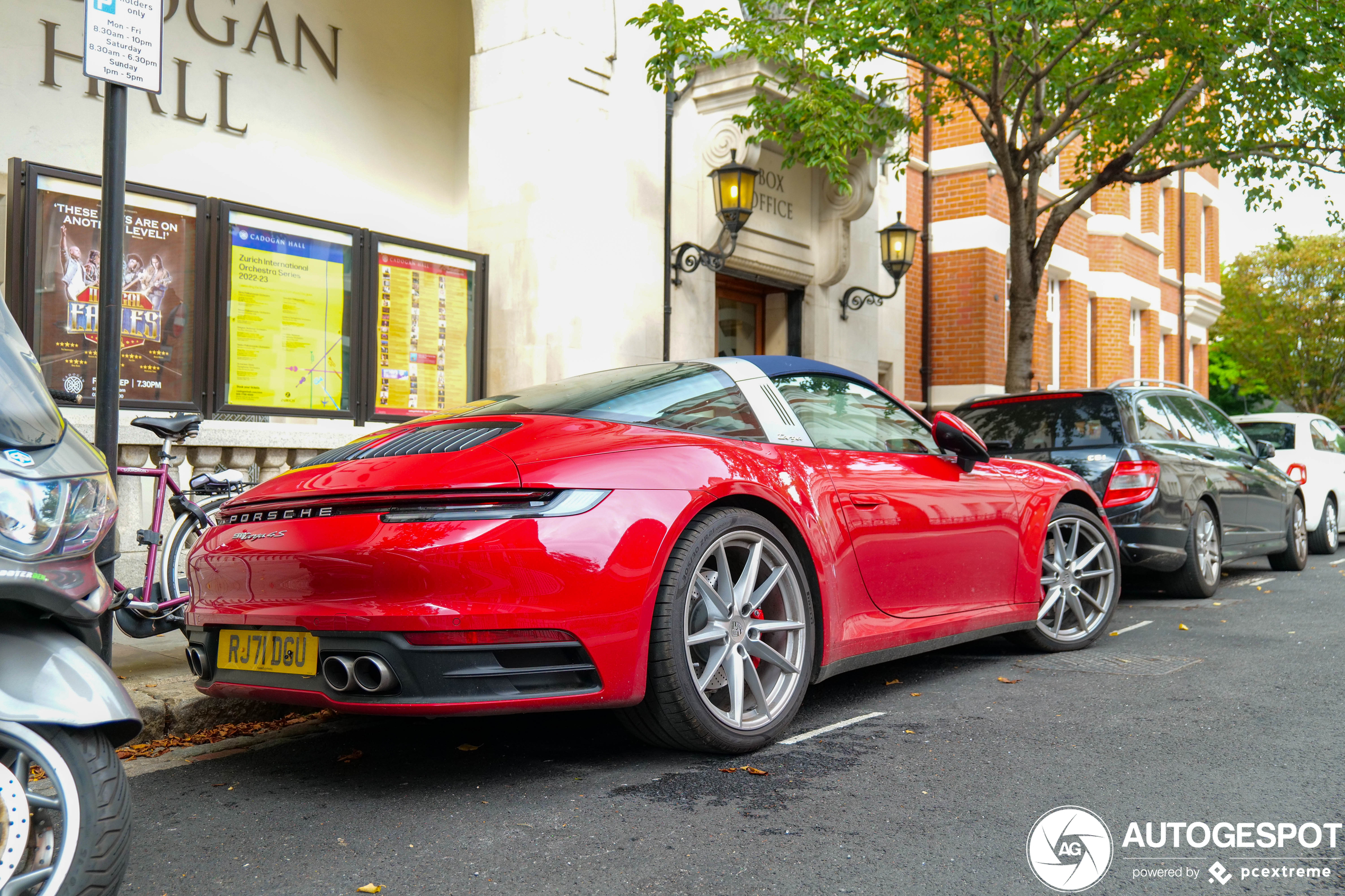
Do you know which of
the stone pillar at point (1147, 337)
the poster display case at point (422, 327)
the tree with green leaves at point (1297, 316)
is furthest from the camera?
the tree with green leaves at point (1297, 316)

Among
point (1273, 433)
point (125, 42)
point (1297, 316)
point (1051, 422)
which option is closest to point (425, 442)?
point (125, 42)

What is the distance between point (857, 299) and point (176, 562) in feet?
30.8

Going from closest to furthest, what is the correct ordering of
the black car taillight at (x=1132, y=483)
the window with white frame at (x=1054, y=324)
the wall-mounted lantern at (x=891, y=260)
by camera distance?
the black car taillight at (x=1132, y=483)
the wall-mounted lantern at (x=891, y=260)
the window with white frame at (x=1054, y=324)

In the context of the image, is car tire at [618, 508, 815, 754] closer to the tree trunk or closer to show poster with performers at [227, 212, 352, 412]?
show poster with performers at [227, 212, 352, 412]

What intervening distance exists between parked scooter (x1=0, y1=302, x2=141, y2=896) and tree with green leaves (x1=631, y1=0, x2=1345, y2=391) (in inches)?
315

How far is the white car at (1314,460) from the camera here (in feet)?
36.9

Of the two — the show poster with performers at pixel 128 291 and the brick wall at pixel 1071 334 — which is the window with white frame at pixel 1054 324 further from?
the show poster with performers at pixel 128 291

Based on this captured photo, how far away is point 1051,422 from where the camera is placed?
24.3ft

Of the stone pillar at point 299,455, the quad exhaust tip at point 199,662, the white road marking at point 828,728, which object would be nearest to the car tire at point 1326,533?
the white road marking at point 828,728

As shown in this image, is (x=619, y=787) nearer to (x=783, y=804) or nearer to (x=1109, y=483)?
(x=783, y=804)

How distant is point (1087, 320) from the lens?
20.4 meters

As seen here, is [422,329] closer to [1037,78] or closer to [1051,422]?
[1051,422]

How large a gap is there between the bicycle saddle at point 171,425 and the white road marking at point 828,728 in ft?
11.2

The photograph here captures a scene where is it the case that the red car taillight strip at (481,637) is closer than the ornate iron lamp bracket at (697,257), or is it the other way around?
the red car taillight strip at (481,637)
